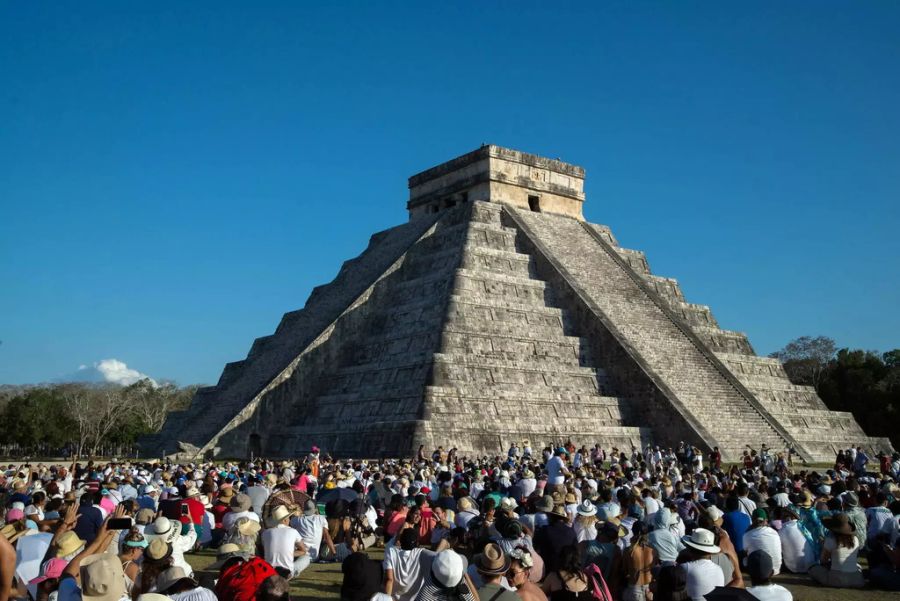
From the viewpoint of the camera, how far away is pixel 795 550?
9688 mm

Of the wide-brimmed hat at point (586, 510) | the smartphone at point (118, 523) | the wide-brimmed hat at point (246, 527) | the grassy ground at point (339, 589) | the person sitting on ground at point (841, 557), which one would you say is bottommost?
the grassy ground at point (339, 589)

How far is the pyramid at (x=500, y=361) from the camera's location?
2391cm

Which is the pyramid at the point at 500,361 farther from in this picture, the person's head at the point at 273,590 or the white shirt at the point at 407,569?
the person's head at the point at 273,590

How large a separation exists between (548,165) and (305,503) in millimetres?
27746

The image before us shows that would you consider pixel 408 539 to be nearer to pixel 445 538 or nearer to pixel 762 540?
pixel 445 538

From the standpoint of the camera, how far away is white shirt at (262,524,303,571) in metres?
8.07

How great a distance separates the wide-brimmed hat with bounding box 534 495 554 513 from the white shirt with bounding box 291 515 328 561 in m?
2.59

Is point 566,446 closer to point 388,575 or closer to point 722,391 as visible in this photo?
point 722,391

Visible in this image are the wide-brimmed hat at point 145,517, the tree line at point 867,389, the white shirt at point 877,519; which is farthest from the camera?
the tree line at point 867,389

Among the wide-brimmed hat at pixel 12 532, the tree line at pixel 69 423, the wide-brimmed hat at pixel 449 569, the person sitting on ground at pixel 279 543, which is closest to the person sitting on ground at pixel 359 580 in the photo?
the wide-brimmed hat at pixel 449 569

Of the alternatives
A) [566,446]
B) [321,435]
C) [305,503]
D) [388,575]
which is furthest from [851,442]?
[388,575]

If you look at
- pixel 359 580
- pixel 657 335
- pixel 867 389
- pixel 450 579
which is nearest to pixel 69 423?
pixel 657 335

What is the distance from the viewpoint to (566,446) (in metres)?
22.3

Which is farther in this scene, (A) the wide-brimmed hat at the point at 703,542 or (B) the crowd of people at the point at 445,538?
(A) the wide-brimmed hat at the point at 703,542
